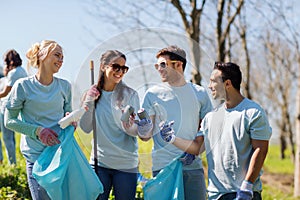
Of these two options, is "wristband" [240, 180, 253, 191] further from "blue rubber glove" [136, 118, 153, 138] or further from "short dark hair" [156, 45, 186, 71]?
"short dark hair" [156, 45, 186, 71]

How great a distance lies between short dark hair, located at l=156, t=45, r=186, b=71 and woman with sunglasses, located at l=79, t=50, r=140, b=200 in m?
0.32

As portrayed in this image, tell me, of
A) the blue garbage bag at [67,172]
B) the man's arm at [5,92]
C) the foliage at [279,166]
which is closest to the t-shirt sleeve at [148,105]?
the blue garbage bag at [67,172]

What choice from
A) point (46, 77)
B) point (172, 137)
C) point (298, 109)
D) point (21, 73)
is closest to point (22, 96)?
point (46, 77)

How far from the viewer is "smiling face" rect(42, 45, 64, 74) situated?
12.1 feet

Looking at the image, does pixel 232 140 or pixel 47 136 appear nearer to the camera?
pixel 232 140

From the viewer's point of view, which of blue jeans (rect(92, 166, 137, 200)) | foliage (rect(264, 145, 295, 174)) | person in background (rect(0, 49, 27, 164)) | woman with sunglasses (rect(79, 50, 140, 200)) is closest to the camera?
woman with sunglasses (rect(79, 50, 140, 200))

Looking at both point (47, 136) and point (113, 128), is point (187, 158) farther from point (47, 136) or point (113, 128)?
point (47, 136)

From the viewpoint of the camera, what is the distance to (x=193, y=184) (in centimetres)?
A: 377

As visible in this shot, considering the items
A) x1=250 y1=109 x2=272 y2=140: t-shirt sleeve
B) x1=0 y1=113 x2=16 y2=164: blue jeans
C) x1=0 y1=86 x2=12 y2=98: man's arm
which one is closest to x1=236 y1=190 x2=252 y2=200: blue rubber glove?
x1=250 y1=109 x2=272 y2=140: t-shirt sleeve

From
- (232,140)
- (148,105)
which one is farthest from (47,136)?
(232,140)

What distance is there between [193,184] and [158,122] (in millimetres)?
566

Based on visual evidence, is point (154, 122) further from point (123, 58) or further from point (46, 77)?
point (46, 77)

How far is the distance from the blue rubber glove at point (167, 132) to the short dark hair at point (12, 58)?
2990mm

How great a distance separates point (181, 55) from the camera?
3605mm
